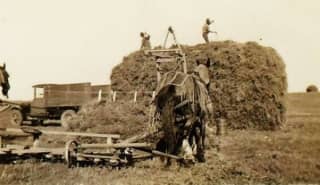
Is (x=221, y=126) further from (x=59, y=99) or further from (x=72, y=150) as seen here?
(x=72, y=150)

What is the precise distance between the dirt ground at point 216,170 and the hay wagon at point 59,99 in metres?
11.3

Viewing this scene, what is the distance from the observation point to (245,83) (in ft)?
71.9

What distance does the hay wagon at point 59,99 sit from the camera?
25.0m

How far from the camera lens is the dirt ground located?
9516 millimetres

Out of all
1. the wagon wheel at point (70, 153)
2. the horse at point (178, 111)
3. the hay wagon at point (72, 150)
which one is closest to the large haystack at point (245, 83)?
the horse at point (178, 111)

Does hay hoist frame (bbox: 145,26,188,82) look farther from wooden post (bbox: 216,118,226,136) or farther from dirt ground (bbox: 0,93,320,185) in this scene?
wooden post (bbox: 216,118,226,136)

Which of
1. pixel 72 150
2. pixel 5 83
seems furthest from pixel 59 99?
pixel 72 150

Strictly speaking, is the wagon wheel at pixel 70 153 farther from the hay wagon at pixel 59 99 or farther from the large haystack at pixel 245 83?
the hay wagon at pixel 59 99

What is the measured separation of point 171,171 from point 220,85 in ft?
39.2

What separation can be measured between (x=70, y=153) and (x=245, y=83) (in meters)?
12.9

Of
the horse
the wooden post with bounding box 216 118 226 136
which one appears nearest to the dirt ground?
the horse

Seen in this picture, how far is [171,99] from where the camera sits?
10961 mm

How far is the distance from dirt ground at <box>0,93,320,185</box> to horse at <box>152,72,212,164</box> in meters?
0.56

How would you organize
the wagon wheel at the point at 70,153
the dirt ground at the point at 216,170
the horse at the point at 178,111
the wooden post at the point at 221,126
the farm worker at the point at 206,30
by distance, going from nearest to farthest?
the dirt ground at the point at 216,170
the wagon wheel at the point at 70,153
the horse at the point at 178,111
the wooden post at the point at 221,126
the farm worker at the point at 206,30
